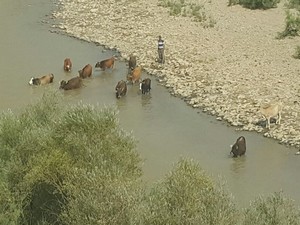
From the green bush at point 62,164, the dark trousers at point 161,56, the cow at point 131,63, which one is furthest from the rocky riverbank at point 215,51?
the green bush at point 62,164

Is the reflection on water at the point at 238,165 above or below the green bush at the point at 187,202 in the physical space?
below

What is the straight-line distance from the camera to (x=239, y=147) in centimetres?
1838

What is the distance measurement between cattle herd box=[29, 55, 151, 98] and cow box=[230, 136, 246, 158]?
6233 mm

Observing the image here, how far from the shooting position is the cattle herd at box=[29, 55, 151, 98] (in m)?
23.8

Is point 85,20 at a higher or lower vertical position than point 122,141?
lower

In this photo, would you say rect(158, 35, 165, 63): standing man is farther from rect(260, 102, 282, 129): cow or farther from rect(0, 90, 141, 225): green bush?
rect(0, 90, 141, 225): green bush

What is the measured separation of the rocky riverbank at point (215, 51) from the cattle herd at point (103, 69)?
92 cm

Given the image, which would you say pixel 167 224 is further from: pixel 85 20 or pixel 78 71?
pixel 85 20

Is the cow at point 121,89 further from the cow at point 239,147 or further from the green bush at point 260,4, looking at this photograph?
the green bush at point 260,4

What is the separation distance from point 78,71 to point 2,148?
12093 millimetres

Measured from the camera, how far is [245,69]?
25.2 m

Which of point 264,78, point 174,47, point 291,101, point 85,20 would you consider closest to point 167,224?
point 291,101

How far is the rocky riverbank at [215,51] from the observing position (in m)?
21.8

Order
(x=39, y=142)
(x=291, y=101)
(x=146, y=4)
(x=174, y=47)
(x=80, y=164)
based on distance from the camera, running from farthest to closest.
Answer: (x=146, y=4) → (x=174, y=47) → (x=291, y=101) → (x=39, y=142) → (x=80, y=164)
